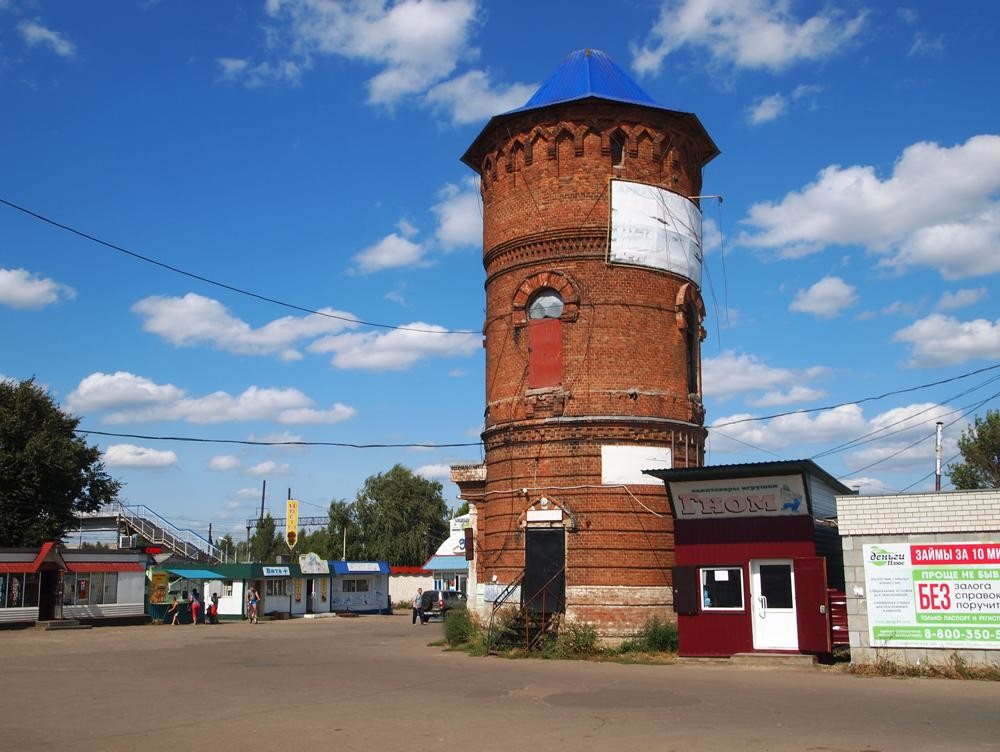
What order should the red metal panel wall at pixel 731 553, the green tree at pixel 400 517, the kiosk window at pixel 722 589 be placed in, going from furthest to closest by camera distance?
the green tree at pixel 400 517, the kiosk window at pixel 722 589, the red metal panel wall at pixel 731 553

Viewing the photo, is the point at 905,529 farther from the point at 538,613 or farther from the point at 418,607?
the point at 418,607

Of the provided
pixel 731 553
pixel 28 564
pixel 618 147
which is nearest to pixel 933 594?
pixel 731 553

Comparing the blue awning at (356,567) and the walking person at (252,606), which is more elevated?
the blue awning at (356,567)

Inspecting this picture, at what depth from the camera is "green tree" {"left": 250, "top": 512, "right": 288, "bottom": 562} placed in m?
84.9

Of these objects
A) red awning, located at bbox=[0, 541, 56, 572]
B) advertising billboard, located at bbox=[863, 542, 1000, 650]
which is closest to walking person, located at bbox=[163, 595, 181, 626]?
red awning, located at bbox=[0, 541, 56, 572]

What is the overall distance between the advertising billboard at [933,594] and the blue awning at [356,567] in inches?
1455

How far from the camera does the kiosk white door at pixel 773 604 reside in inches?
749

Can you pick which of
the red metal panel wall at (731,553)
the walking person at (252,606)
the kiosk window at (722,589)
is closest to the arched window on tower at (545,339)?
the red metal panel wall at (731,553)

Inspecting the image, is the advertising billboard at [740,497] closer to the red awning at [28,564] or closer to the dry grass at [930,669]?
the dry grass at [930,669]

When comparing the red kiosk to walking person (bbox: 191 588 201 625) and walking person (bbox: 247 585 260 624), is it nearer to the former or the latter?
walking person (bbox: 191 588 201 625)

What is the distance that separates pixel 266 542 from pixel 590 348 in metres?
72.3

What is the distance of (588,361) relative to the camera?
22312 mm

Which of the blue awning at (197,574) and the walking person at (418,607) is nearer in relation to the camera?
the walking person at (418,607)

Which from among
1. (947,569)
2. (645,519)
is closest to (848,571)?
(947,569)
